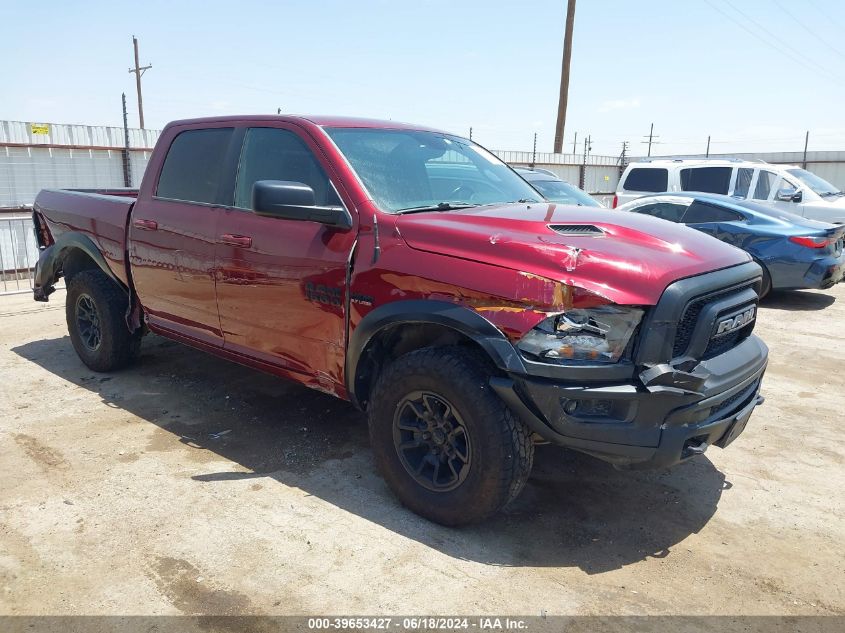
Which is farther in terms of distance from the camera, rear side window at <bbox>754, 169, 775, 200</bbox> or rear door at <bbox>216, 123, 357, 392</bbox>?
→ rear side window at <bbox>754, 169, 775, 200</bbox>

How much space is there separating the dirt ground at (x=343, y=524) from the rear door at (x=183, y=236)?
0.76 m

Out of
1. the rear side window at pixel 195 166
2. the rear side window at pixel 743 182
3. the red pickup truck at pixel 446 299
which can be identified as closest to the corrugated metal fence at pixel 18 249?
the rear side window at pixel 195 166

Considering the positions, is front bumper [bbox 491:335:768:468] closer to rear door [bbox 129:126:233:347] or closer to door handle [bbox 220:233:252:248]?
door handle [bbox 220:233:252:248]

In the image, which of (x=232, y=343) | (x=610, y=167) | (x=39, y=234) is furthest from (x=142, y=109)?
(x=232, y=343)

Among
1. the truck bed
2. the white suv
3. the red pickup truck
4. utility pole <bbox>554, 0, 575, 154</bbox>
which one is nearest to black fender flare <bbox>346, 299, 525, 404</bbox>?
the red pickup truck

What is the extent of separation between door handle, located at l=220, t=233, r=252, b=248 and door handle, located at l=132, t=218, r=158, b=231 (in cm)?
84

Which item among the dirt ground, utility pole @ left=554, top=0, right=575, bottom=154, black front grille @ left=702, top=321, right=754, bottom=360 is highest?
utility pole @ left=554, top=0, right=575, bottom=154

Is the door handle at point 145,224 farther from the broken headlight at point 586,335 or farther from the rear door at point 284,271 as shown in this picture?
the broken headlight at point 586,335

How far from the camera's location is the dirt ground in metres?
2.75

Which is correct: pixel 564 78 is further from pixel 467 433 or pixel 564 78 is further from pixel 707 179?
pixel 467 433

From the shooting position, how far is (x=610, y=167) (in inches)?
838

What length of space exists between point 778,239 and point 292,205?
7484 mm

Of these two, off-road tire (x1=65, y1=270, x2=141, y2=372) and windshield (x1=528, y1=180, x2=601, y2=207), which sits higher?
windshield (x1=528, y1=180, x2=601, y2=207)

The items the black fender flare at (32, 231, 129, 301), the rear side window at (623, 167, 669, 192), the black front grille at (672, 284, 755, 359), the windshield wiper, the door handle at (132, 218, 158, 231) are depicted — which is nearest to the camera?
the black front grille at (672, 284, 755, 359)
